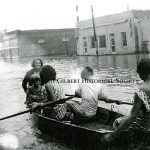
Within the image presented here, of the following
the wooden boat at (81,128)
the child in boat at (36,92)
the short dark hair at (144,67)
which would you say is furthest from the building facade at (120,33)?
the short dark hair at (144,67)

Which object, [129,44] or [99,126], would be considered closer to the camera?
[99,126]

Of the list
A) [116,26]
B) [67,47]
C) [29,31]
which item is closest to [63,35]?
[67,47]

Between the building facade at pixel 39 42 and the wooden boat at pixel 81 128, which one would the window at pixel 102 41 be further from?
the wooden boat at pixel 81 128

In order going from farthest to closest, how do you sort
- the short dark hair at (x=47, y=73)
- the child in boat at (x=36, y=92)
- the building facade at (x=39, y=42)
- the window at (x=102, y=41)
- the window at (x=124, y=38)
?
the building facade at (x=39, y=42), the window at (x=102, y=41), the window at (x=124, y=38), the child in boat at (x=36, y=92), the short dark hair at (x=47, y=73)

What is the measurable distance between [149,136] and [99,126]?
2318mm

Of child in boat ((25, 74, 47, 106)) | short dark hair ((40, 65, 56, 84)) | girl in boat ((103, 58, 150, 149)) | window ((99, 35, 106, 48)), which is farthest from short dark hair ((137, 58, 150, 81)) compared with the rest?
window ((99, 35, 106, 48))

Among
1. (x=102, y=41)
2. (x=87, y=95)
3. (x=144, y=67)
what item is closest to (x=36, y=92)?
(x=87, y=95)

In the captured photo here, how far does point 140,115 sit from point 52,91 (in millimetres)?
3021

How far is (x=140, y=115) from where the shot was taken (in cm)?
459

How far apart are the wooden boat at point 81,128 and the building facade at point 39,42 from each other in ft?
151

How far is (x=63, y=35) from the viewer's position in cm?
5669

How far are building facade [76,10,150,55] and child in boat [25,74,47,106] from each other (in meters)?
25.0

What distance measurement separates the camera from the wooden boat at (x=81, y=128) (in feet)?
20.0

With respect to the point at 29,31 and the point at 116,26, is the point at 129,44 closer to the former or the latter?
the point at 116,26
